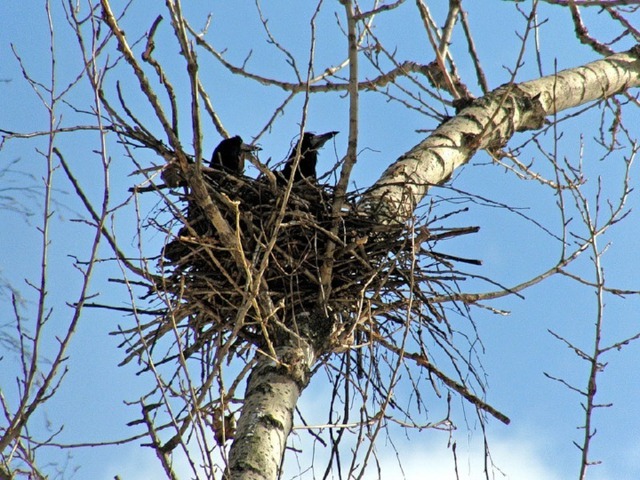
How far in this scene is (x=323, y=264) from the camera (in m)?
3.23

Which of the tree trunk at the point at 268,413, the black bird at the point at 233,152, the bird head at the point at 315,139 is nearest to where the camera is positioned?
the tree trunk at the point at 268,413

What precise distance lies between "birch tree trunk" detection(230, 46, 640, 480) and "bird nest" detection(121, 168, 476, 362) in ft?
0.46

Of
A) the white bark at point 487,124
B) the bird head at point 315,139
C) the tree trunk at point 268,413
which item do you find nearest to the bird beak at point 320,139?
the bird head at point 315,139

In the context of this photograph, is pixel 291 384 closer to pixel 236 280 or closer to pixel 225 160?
pixel 236 280

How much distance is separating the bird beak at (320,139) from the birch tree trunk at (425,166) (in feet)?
3.48

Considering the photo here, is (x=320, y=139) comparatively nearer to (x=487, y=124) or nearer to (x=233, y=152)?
(x=233, y=152)

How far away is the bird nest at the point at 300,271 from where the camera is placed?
3.21 m

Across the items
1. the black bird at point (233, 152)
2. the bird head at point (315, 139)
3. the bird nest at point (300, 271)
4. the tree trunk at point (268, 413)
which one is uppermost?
the bird head at point (315, 139)

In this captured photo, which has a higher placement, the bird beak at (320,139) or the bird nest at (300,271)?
the bird beak at (320,139)

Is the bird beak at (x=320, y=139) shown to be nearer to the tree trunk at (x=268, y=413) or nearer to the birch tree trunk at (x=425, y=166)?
the birch tree trunk at (x=425, y=166)

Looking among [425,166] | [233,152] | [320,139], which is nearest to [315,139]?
[320,139]

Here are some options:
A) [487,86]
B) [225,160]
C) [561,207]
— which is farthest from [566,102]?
[225,160]

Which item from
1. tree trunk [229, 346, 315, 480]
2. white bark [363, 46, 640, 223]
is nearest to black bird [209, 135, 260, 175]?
white bark [363, 46, 640, 223]

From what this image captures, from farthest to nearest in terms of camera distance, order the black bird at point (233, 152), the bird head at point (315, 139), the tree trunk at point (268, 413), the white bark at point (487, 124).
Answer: the bird head at point (315, 139) → the black bird at point (233, 152) → the white bark at point (487, 124) → the tree trunk at point (268, 413)
